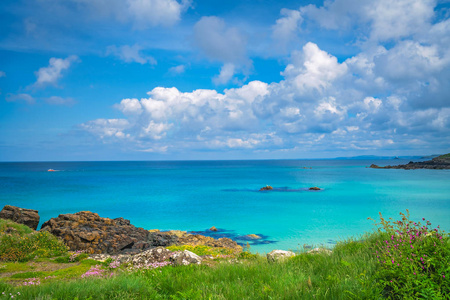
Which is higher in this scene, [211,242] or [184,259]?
[184,259]

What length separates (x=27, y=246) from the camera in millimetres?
12914

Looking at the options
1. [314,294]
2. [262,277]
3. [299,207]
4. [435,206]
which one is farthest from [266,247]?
[435,206]

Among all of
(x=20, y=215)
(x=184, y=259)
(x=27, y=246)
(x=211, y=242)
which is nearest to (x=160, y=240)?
(x=211, y=242)

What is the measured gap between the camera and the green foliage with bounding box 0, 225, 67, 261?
477 inches

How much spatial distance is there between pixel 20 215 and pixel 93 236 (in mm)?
7652

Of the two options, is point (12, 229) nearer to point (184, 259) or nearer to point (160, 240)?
point (160, 240)

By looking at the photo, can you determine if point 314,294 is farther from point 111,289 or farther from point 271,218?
point 271,218

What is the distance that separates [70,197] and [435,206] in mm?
59070

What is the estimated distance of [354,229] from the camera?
92.6 feet

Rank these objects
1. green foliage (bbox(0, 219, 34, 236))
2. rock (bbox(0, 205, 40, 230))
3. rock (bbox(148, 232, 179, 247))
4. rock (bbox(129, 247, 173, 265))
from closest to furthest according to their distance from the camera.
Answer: rock (bbox(129, 247, 173, 265)), green foliage (bbox(0, 219, 34, 236)), rock (bbox(148, 232, 179, 247)), rock (bbox(0, 205, 40, 230))

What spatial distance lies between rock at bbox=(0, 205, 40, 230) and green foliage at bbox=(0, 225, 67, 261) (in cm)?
649

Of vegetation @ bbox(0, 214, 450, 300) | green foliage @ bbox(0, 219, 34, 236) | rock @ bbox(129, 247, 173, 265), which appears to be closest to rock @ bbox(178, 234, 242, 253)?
rock @ bbox(129, 247, 173, 265)

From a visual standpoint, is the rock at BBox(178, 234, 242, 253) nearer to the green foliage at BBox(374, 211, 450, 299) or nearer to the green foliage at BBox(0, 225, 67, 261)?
the green foliage at BBox(0, 225, 67, 261)

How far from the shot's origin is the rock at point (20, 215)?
19.7m
